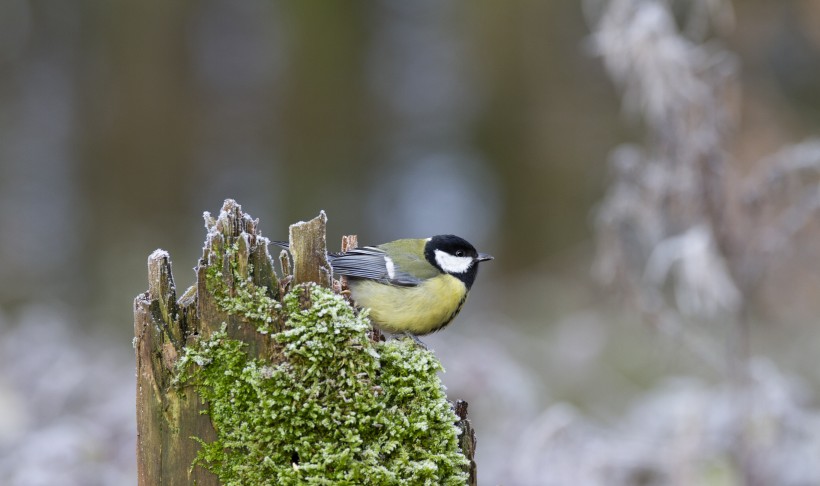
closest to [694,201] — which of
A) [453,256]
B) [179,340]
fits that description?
[453,256]

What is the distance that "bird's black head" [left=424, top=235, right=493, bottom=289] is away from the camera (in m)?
3.38

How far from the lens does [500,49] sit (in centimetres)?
1141

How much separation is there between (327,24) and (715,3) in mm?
8628

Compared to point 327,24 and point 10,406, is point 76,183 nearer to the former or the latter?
point 327,24

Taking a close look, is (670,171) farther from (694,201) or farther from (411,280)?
(411,280)

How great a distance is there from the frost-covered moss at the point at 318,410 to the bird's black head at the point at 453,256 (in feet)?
4.36

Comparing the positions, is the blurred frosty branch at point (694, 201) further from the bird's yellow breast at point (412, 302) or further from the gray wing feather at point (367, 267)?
the gray wing feather at point (367, 267)

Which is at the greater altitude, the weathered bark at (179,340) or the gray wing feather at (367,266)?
the gray wing feather at (367,266)

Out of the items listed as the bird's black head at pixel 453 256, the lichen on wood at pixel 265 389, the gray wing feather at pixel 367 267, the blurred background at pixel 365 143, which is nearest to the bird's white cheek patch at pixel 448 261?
the bird's black head at pixel 453 256

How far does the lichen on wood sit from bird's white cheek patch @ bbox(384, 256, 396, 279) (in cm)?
115

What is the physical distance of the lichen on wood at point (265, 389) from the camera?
199cm

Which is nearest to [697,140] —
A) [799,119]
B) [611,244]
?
[611,244]

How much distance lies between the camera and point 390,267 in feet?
10.7

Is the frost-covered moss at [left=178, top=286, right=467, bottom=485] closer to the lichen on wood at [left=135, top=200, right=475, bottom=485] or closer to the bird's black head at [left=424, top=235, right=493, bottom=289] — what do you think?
the lichen on wood at [left=135, top=200, right=475, bottom=485]
